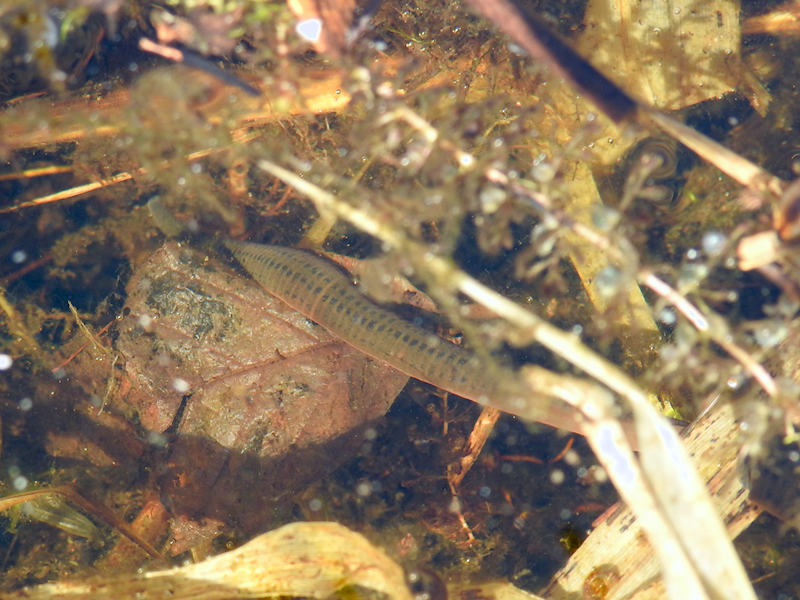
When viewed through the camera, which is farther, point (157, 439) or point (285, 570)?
point (157, 439)

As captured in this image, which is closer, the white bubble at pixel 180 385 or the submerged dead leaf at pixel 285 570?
the submerged dead leaf at pixel 285 570

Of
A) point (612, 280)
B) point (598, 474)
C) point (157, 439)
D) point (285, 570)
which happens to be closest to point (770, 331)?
point (612, 280)

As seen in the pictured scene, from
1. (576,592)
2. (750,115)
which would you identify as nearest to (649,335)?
(576,592)

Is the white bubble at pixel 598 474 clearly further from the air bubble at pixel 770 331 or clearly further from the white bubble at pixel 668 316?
the air bubble at pixel 770 331

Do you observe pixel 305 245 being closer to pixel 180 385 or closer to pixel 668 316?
pixel 180 385

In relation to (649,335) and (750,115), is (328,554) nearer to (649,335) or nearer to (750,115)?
(649,335)

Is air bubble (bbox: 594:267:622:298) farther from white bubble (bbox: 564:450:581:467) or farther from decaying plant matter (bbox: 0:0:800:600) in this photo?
white bubble (bbox: 564:450:581:467)

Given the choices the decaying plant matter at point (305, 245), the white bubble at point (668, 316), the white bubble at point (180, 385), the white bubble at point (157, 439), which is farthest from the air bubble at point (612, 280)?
the white bubble at point (157, 439)
